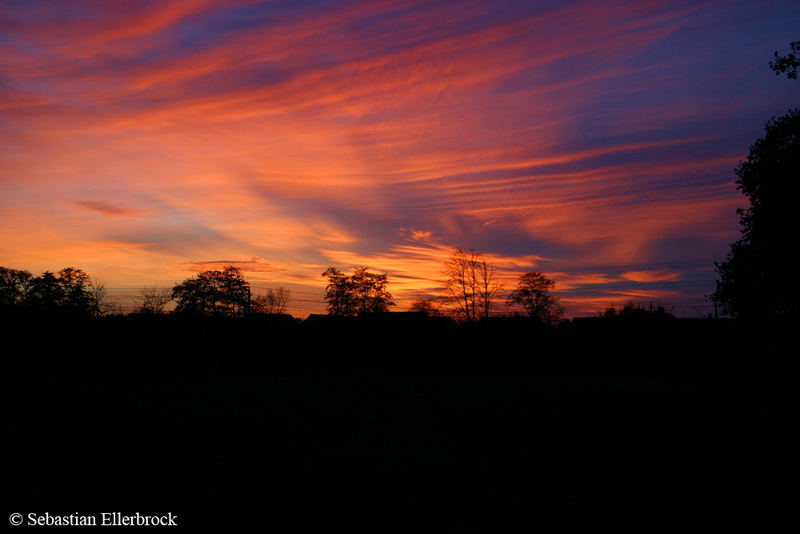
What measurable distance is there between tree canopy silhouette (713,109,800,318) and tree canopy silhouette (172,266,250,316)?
59.6m

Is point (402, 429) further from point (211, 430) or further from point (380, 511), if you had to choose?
point (380, 511)

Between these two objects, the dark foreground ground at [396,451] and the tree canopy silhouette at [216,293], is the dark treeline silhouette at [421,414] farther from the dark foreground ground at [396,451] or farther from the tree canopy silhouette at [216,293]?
the tree canopy silhouette at [216,293]

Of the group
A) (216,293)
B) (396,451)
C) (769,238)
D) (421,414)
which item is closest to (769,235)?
(769,238)

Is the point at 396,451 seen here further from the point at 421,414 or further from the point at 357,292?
the point at 357,292

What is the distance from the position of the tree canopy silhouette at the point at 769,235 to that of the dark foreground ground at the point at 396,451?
3.98 metres

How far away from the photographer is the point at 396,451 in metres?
8.98

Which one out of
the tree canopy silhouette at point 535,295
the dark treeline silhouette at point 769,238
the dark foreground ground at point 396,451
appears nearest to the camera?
the dark foreground ground at point 396,451

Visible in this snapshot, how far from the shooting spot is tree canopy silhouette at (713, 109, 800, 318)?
2236 cm

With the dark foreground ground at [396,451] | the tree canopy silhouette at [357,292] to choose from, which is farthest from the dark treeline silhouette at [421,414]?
the tree canopy silhouette at [357,292]

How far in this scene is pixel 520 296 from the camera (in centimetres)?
6975

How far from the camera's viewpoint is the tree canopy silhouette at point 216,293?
2778 inches

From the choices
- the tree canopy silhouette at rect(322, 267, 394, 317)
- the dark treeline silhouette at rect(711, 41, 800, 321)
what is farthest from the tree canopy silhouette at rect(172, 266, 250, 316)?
the dark treeline silhouette at rect(711, 41, 800, 321)

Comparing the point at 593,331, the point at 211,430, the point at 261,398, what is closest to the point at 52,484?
the point at 211,430

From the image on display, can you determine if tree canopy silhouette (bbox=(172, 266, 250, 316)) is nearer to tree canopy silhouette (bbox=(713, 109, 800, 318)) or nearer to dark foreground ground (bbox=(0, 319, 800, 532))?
dark foreground ground (bbox=(0, 319, 800, 532))
